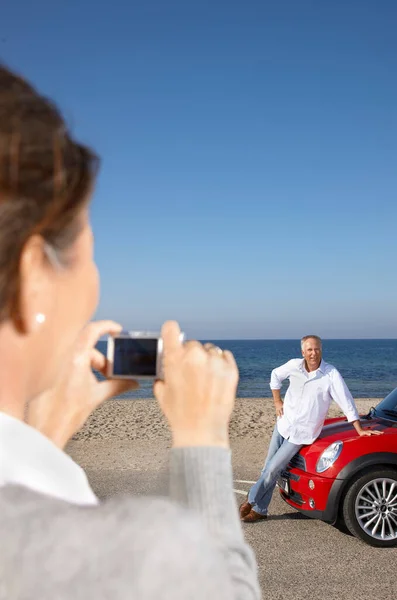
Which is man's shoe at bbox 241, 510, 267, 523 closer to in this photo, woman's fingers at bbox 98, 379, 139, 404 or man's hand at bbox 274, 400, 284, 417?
man's hand at bbox 274, 400, 284, 417

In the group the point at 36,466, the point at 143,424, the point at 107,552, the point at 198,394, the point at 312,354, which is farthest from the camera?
the point at 143,424

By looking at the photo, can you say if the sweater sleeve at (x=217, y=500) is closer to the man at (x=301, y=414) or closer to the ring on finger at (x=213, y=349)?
the ring on finger at (x=213, y=349)

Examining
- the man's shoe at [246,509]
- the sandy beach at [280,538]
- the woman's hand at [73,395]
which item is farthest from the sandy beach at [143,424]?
the woman's hand at [73,395]

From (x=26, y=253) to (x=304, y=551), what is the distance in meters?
6.18

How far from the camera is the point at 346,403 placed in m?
7.25

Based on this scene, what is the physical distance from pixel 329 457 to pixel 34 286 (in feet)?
21.3

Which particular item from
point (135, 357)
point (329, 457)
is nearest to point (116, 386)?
point (135, 357)

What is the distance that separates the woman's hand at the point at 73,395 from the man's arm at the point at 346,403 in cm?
598

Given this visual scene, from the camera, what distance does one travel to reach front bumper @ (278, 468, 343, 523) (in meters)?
→ 6.75

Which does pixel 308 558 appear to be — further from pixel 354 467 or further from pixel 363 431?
pixel 363 431

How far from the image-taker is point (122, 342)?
1.27m

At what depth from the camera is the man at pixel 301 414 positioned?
7.24 meters

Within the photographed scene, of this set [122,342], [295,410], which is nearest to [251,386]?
[295,410]

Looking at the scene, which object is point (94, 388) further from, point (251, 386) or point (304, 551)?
point (251, 386)
